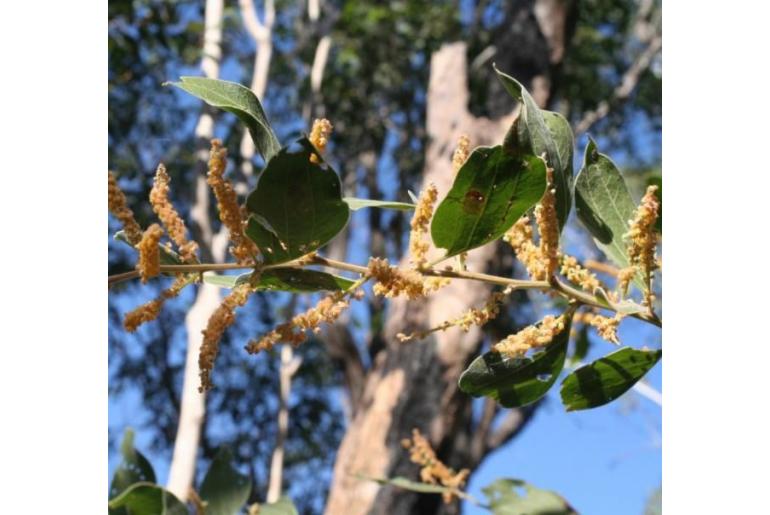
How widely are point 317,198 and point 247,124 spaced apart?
0.05m

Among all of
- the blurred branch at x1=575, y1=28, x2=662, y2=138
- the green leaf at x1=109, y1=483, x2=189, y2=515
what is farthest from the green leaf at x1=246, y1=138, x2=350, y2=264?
the blurred branch at x1=575, y1=28, x2=662, y2=138

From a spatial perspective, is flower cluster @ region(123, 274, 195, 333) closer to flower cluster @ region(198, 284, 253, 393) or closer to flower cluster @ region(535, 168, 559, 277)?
flower cluster @ region(198, 284, 253, 393)

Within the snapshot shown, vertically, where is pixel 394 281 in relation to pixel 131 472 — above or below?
above

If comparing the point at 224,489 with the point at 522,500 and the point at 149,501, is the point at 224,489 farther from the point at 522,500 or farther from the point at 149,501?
the point at 522,500

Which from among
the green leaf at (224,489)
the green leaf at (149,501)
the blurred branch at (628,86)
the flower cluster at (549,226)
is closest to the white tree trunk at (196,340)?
the green leaf at (224,489)

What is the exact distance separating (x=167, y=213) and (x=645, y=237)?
0.74ft

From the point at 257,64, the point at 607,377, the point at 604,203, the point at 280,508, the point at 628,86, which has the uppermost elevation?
the point at 628,86

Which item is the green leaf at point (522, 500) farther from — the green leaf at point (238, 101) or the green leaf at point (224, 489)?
the green leaf at point (238, 101)

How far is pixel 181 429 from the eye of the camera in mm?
1853

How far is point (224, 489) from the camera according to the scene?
0.83 meters

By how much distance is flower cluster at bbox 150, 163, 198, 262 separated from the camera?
368 millimetres

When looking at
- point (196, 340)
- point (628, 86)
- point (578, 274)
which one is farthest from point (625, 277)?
point (628, 86)

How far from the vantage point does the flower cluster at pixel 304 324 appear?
389mm
